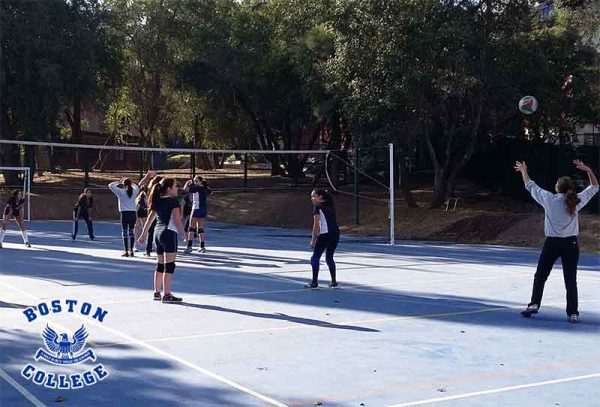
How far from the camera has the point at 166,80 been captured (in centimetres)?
4281

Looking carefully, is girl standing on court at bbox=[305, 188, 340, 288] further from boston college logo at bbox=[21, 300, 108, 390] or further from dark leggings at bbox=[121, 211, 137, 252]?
dark leggings at bbox=[121, 211, 137, 252]

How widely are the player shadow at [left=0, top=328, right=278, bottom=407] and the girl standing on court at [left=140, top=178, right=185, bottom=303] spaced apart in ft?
9.20

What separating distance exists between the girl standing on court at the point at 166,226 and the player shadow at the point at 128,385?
2.81 metres

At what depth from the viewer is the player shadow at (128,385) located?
616cm

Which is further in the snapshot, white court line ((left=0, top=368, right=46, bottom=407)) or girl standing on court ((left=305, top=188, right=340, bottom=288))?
girl standing on court ((left=305, top=188, right=340, bottom=288))

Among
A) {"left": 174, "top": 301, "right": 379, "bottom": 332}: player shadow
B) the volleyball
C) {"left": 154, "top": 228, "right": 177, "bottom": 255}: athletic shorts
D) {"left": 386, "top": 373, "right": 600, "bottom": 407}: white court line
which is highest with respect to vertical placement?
the volleyball

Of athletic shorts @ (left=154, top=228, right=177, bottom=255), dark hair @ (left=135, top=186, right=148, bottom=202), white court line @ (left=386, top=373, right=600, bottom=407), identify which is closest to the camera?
white court line @ (left=386, top=373, right=600, bottom=407)

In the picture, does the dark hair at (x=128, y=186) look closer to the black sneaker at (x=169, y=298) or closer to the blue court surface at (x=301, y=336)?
the blue court surface at (x=301, y=336)

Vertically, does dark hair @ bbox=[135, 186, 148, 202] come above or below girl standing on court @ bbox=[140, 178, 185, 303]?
above

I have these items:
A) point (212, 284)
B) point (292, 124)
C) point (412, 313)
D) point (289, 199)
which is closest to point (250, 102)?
point (292, 124)

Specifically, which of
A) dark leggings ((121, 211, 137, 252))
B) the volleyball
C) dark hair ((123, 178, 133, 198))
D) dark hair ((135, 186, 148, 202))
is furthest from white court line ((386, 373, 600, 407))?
the volleyball

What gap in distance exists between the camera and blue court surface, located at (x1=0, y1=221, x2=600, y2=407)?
6473mm

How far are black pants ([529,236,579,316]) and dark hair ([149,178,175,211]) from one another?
5.17 m

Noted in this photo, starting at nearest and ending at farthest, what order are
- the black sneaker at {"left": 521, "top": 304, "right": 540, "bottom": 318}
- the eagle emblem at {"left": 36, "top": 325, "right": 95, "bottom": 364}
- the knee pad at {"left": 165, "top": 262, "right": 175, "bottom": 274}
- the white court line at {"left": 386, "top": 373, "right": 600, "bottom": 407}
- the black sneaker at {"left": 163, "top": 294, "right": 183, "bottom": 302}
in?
the white court line at {"left": 386, "top": 373, "right": 600, "bottom": 407} → the eagle emblem at {"left": 36, "top": 325, "right": 95, "bottom": 364} → the black sneaker at {"left": 521, "top": 304, "right": 540, "bottom": 318} → the knee pad at {"left": 165, "top": 262, "right": 175, "bottom": 274} → the black sneaker at {"left": 163, "top": 294, "right": 183, "bottom": 302}
